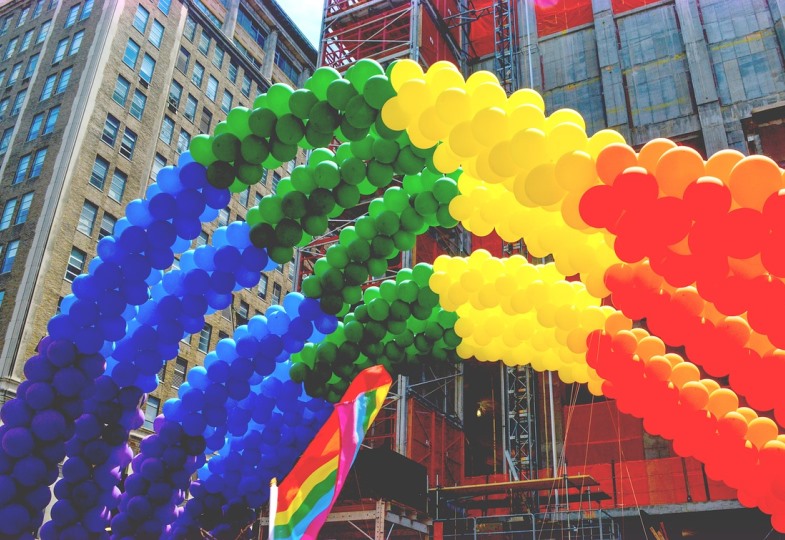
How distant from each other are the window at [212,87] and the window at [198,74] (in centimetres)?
68

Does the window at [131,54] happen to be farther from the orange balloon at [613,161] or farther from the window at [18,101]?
the orange balloon at [613,161]

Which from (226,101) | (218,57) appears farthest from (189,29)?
(226,101)

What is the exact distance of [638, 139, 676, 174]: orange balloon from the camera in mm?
5465

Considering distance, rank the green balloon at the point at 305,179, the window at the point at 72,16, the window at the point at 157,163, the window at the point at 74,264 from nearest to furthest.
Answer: the green balloon at the point at 305,179 < the window at the point at 74,264 < the window at the point at 157,163 < the window at the point at 72,16

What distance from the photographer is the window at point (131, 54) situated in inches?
1393

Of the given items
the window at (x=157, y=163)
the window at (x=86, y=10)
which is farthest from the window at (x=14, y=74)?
the window at (x=157, y=163)

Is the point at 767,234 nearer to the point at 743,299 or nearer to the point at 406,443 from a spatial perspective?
the point at 743,299

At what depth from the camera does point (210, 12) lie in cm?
4606

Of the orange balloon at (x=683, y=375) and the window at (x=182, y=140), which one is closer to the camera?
the orange balloon at (x=683, y=375)

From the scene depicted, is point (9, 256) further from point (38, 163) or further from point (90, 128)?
point (90, 128)

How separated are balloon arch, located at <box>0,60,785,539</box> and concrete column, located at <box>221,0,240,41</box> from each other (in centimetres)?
4050

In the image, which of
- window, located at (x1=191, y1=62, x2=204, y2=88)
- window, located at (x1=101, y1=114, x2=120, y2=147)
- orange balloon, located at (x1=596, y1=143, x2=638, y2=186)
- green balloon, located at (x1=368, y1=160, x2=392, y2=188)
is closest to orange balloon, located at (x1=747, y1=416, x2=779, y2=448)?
orange balloon, located at (x1=596, y1=143, x2=638, y2=186)

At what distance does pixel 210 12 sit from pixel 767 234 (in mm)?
46974

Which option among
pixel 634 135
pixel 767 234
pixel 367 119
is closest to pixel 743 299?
pixel 767 234
